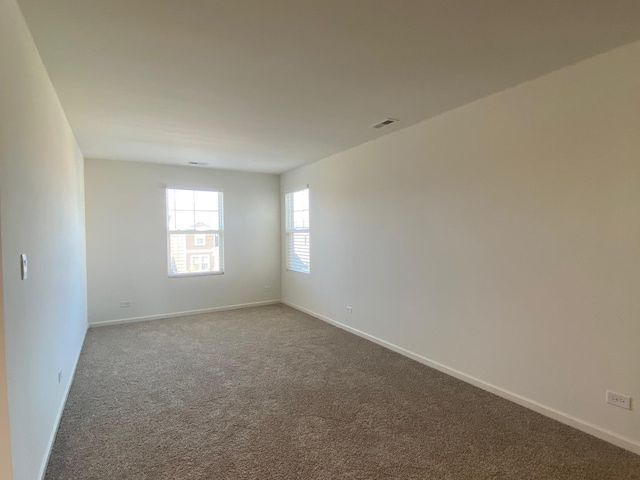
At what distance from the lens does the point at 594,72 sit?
225 centimetres

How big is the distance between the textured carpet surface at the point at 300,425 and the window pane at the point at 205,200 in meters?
2.67

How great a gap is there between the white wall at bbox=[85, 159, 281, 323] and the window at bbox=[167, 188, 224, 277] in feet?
0.39

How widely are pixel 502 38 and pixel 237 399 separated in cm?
309

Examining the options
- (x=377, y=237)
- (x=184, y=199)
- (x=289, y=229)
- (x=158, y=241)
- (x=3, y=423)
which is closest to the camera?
(x=3, y=423)

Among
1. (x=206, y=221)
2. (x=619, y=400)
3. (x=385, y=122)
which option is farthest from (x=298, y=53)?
(x=206, y=221)

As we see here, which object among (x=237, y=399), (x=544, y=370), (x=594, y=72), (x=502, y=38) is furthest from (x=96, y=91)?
(x=544, y=370)

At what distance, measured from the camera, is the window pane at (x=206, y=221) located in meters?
5.85

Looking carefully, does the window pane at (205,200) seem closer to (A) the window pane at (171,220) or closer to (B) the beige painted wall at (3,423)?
(A) the window pane at (171,220)

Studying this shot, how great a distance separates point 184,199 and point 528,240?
4.92 meters

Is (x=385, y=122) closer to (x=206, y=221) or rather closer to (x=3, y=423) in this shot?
(x=3, y=423)

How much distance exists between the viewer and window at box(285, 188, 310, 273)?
5762 mm

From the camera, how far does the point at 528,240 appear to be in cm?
264

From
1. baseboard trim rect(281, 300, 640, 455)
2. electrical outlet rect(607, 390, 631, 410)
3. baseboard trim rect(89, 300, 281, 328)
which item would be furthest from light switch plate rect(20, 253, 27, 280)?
baseboard trim rect(89, 300, 281, 328)

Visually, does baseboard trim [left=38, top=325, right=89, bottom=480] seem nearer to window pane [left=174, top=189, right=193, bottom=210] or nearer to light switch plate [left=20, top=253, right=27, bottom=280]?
light switch plate [left=20, top=253, right=27, bottom=280]
